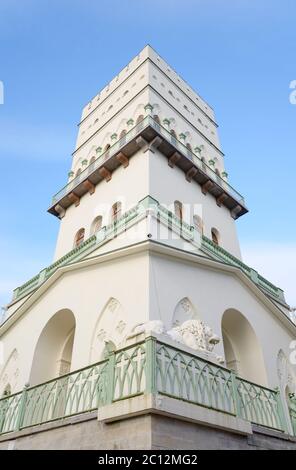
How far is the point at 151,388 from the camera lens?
229 inches

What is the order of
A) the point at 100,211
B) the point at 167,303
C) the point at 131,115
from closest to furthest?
the point at 167,303 → the point at 100,211 → the point at 131,115

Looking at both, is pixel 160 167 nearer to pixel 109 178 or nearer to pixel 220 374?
pixel 109 178

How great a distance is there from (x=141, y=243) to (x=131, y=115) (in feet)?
39.5

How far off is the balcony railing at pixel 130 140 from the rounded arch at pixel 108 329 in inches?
324

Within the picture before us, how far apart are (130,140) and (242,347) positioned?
9651 mm

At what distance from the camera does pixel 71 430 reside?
6.59m

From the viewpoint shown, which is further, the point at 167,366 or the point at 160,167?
the point at 160,167

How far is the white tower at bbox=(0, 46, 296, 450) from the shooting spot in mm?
10664

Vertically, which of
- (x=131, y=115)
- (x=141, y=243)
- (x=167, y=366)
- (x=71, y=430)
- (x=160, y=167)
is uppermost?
(x=131, y=115)

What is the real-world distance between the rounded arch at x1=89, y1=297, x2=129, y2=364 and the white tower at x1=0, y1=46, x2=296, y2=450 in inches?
1.2

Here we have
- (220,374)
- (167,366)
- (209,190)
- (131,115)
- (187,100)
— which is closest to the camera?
(167,366)

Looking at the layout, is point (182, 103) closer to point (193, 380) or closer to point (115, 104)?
point (115, 104)

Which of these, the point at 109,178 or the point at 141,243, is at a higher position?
the point at 109,178
